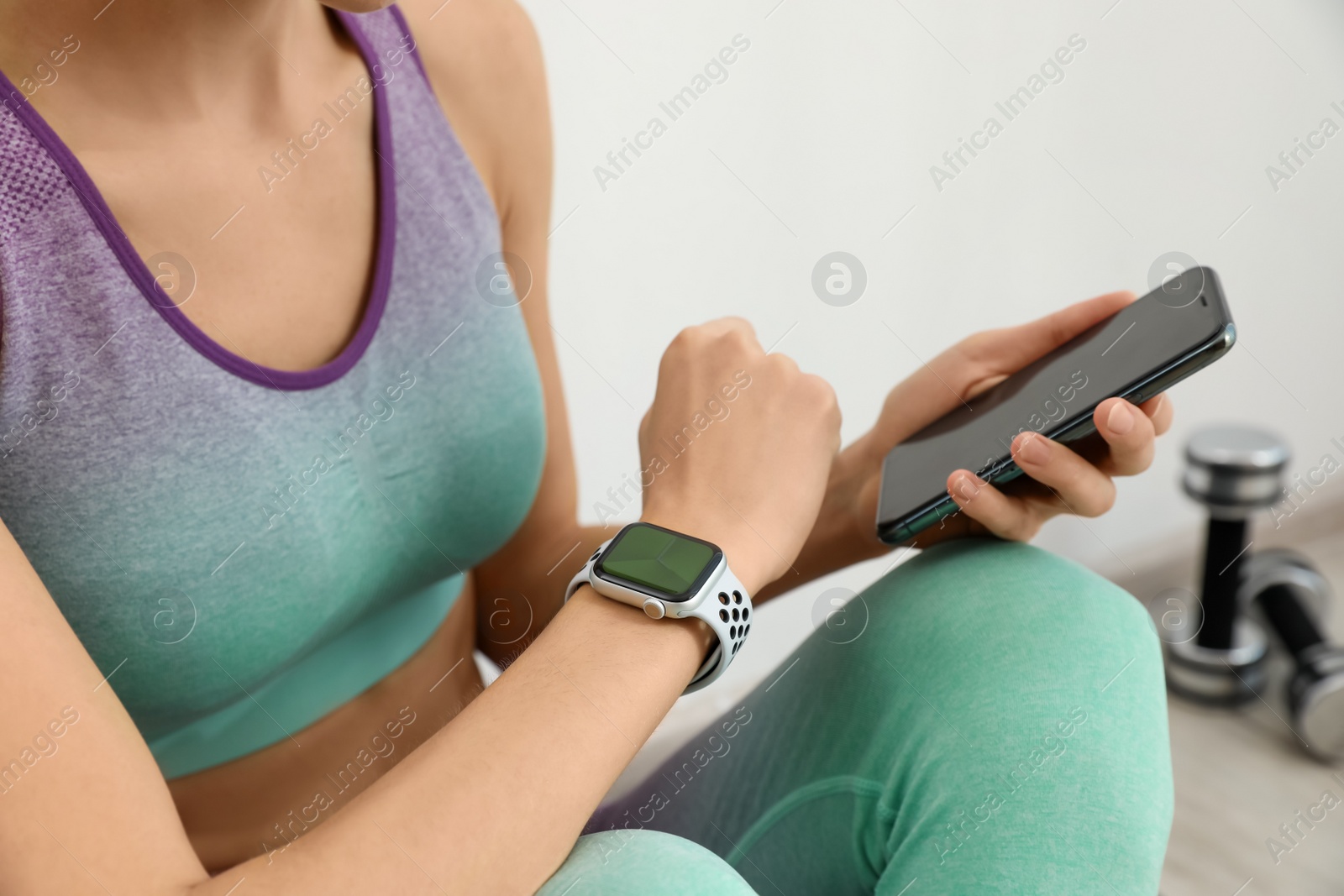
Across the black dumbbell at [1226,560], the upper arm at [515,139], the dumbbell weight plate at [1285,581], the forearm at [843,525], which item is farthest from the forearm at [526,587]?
the dumbbell weight plate at [1285,581]

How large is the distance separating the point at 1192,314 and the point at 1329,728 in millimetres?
980

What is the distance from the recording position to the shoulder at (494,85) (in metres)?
0.73

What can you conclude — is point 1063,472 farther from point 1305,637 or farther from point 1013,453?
point 1305,637

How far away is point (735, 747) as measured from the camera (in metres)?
0.68

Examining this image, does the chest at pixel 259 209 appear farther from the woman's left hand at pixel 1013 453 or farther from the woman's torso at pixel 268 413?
the woman's left hand at pixel 1013 453

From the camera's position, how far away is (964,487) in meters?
0.59

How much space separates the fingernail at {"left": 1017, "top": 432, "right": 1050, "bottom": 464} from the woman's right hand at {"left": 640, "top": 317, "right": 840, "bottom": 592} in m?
0.10

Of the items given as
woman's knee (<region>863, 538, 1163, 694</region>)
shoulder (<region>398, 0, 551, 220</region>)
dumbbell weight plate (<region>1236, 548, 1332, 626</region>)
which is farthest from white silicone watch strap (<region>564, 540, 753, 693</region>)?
dumbbell weight plate (<region>1236, 548, 1332, 626</region>)

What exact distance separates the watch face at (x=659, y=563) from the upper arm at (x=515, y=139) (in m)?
0.27

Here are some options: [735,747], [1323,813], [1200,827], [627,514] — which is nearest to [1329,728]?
[1323,813]

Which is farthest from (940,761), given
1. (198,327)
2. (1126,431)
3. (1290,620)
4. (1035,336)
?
(1290,620)

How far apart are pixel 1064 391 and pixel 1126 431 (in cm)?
6

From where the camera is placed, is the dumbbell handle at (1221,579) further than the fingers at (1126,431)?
Yes

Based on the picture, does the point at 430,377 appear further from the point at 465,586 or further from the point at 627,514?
the point at 627,514
